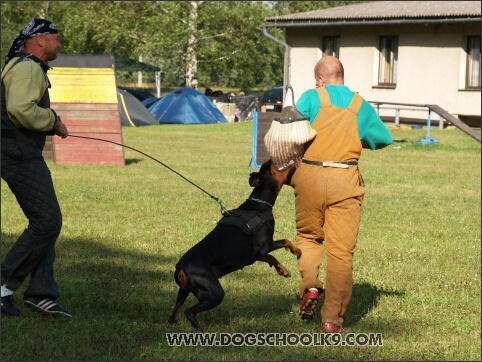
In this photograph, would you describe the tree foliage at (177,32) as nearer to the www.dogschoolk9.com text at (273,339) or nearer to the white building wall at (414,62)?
the white building wall at (414,62)

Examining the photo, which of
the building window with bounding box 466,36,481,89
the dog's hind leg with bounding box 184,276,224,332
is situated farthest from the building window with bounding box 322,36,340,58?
the dog's hind leg with bounding box 184,276,224,332

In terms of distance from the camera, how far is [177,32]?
43.4 meters

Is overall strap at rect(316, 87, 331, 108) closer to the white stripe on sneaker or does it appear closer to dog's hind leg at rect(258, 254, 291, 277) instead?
dog's hind leg at rect(258, 254, 291, 277)

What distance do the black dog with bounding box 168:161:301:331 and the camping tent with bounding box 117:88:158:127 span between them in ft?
80.5

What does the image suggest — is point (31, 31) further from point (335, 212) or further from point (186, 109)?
point (186, 109)

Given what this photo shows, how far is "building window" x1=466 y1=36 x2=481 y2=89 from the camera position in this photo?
30.9m

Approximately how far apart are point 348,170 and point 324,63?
0.77m

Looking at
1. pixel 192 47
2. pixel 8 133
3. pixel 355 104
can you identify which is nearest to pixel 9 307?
pixel 8 133

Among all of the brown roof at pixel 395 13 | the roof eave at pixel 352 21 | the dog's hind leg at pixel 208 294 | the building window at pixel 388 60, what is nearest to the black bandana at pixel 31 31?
the dog's hind leg at pixel 208 294

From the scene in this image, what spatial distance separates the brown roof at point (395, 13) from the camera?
30.1m

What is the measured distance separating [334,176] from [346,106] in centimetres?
48

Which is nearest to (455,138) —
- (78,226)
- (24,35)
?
(78,226)

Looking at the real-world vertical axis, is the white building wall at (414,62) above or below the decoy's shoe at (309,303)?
above

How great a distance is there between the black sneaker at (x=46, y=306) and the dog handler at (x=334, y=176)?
1653 millimetres
